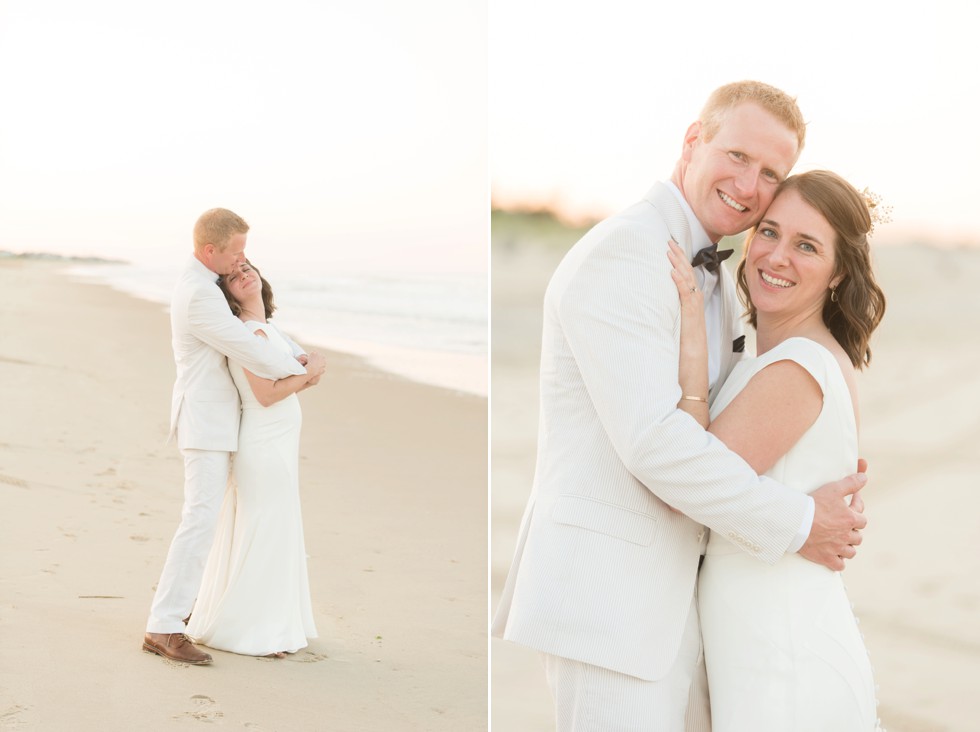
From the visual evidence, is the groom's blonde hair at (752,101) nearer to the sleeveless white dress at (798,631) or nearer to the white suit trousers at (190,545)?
the sleeveless white dress at (798,631)

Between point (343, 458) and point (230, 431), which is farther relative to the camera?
point (343, 458)

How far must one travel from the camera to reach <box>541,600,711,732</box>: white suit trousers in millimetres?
2309

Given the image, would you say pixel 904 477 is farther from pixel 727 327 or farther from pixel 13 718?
pixel 727 327

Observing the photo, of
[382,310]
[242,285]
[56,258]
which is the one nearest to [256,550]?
[242,285]

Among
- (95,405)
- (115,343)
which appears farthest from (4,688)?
(115,343)

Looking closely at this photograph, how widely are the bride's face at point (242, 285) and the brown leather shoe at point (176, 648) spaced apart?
1.22 m

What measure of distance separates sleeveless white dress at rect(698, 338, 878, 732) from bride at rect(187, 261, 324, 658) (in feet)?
7.47

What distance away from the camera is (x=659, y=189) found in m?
2.44

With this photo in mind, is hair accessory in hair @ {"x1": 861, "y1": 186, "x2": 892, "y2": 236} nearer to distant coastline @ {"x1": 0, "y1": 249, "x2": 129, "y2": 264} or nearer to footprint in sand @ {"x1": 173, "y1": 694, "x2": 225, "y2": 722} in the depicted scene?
footprint in sand @ {"x1": 173, "y1": 694, "x2": 225, "y2": 722}

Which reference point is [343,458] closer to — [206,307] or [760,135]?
[206,307]

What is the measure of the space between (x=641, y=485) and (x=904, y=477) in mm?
10278

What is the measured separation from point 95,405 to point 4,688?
6.11m

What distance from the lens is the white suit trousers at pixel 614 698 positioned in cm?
231

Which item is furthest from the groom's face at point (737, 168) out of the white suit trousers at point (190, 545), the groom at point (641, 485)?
the white suit trousers at point (190, 545)
